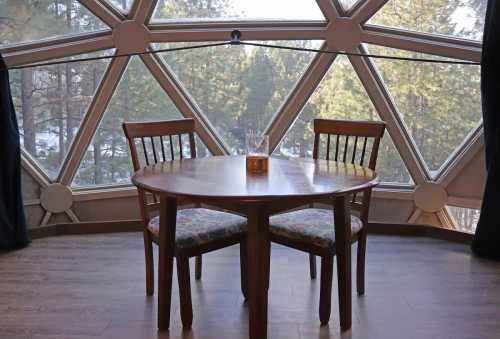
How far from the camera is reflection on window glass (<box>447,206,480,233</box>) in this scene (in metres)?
4.33

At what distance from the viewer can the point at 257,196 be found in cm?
216

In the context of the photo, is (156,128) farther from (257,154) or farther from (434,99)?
(434,99)

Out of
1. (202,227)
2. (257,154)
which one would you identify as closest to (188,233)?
(202,227)

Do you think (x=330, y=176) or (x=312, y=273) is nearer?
(x=330, y=176)

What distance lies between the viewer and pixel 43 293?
312cm

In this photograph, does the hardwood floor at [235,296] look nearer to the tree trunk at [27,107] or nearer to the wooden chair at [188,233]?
the wooden chair at [188,233]

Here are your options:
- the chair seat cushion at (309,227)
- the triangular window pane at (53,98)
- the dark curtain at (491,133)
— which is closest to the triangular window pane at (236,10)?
the triangular window pane at (53,98)

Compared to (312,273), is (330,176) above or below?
above

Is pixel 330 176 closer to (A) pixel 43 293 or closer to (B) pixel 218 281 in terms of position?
(B) pixel 218 281

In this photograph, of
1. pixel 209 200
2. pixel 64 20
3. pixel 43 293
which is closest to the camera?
pixel 209 200

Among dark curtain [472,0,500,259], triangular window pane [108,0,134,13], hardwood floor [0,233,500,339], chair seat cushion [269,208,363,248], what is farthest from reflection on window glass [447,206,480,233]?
triangular window pane [108,0,134,13]

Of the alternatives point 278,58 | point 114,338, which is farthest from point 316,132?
point 114,338

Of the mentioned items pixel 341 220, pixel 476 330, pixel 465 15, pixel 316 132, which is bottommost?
pixel 476 330

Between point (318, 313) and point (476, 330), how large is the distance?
2.80 ft
